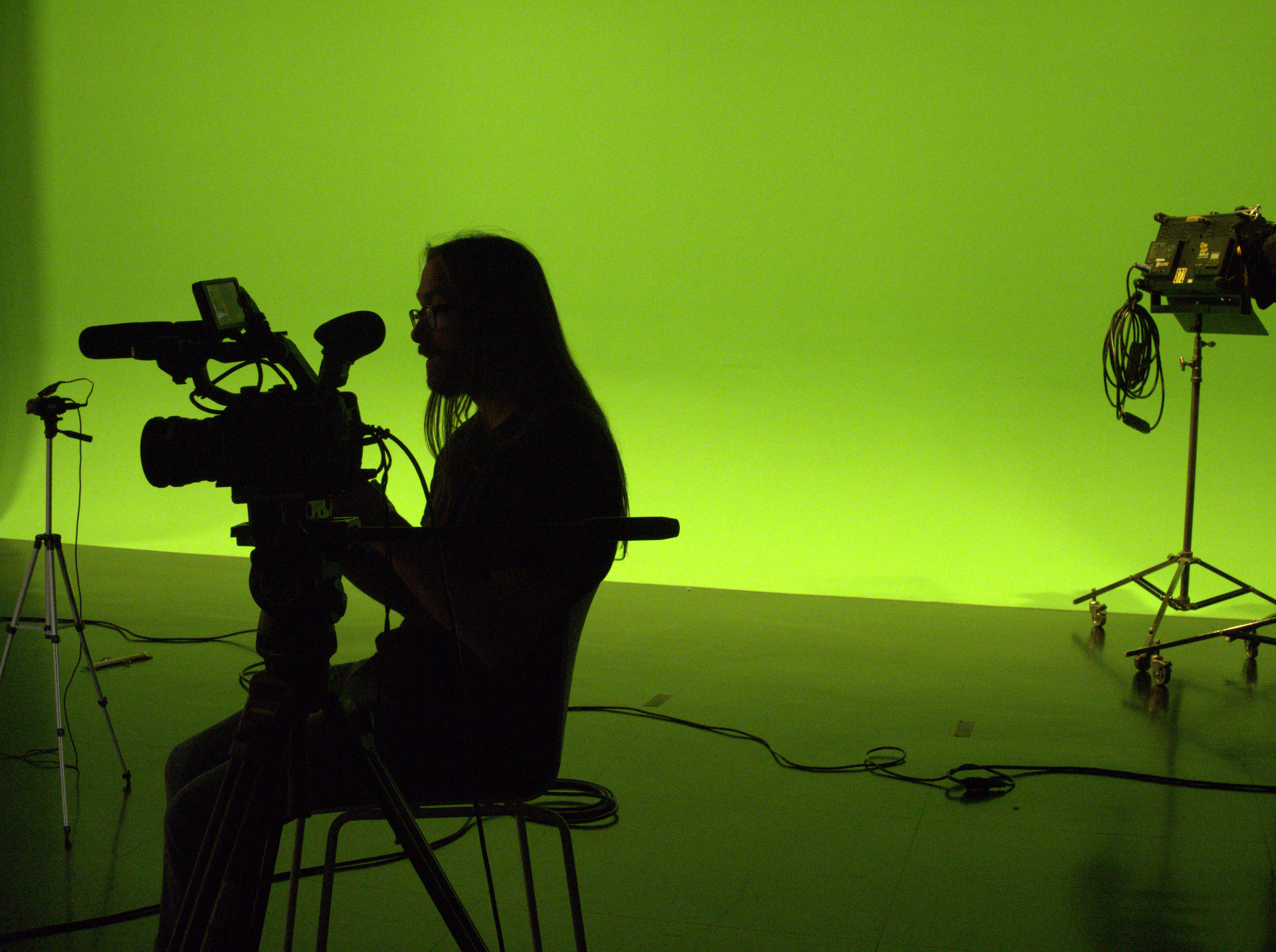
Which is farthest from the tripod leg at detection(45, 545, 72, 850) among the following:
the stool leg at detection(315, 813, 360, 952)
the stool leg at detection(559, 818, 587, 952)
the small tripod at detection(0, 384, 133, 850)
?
the stool leg at detection(559, 818, 587, 952)

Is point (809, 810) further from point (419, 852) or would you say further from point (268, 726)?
point (268, 726)

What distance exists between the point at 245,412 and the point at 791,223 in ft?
14.3

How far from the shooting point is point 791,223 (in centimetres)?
504

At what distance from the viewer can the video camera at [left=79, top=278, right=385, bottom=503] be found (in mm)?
949

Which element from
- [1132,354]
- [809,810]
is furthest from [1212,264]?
[809,810]

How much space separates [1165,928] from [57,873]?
6.37ft

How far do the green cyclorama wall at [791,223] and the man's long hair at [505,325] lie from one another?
3668 millimetres

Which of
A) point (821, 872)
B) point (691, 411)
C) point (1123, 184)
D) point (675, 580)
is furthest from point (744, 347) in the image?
point (821, 872)

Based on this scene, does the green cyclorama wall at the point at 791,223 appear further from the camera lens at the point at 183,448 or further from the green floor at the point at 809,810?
the camera lens at the point at 183,448

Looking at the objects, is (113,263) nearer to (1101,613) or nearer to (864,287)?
(864,287)

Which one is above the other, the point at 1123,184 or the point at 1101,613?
the point at 1123,184

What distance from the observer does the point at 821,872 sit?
2061 mm

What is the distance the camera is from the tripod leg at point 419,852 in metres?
1.06

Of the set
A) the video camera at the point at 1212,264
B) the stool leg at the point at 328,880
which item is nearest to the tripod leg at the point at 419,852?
the stool leg at the point at 328,880
